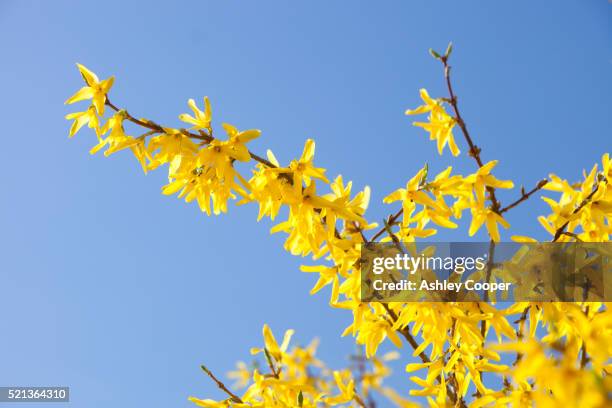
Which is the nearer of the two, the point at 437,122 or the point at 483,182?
the point at 483,182

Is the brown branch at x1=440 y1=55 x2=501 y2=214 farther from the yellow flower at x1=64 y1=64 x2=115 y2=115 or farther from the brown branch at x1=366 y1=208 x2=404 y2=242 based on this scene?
the yellow flower at x1=64 y1=64 x2=115 y2=115

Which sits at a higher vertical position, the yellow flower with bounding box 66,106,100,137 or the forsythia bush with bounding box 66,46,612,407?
the yellow flower with bounding box 66,106,100,137

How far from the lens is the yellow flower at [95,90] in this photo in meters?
1.87

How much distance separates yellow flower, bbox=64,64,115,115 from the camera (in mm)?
1866

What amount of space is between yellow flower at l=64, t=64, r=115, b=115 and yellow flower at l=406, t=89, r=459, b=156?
126 centimetres

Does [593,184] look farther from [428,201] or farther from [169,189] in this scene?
[169,189]

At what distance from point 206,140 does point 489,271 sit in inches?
42.8

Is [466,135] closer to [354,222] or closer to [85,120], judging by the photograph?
[354,222]

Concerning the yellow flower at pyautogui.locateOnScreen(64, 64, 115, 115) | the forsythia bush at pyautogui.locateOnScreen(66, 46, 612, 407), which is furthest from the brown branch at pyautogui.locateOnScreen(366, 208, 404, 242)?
the yellow flower at pyautogui.locateOnScreen(64, 64, 115, 115)

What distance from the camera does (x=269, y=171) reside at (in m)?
1.73

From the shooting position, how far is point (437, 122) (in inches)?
87.3

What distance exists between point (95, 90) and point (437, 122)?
4.65 ft

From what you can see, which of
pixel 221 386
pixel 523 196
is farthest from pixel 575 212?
pixel 221 386

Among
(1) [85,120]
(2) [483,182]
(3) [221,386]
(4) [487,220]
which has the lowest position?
(3) [221,386]
